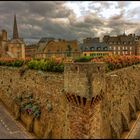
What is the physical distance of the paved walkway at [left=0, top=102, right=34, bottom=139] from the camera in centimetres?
1485

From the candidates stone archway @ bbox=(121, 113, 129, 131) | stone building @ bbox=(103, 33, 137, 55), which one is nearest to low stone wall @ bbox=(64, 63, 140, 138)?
stone archway @ bbox=(121, 113, 129, 131)

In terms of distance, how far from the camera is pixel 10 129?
16.1m

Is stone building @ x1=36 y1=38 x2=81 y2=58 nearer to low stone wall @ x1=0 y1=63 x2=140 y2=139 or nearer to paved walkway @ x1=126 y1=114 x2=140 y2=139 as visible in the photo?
low stone wall @ x1=0 y1=63 x2=140 y2=139

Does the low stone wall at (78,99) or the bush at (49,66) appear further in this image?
the bush at (49,66)

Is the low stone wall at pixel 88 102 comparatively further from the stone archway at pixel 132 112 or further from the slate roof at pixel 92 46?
the slate roof at pixel 92 46

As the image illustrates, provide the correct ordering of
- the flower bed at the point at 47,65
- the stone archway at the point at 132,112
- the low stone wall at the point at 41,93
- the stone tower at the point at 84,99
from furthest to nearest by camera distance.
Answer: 1. the stone archway at the point at 132,112
2. the flower bed at the point at 47,65
3. the low stone wall at the point at 41,93
4. the stone tower at the point at 84,99

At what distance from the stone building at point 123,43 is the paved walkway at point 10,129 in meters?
53.4

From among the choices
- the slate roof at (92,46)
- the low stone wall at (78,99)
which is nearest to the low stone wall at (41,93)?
the low stone wall at (78,99)

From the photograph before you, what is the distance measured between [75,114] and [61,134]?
233 cm

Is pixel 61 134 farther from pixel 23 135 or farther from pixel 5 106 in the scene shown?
pixel 5 106

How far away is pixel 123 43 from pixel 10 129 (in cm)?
5811

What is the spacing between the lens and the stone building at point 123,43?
69.2m

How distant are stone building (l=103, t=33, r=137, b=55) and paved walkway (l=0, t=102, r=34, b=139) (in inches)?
2101

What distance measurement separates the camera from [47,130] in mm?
14445
